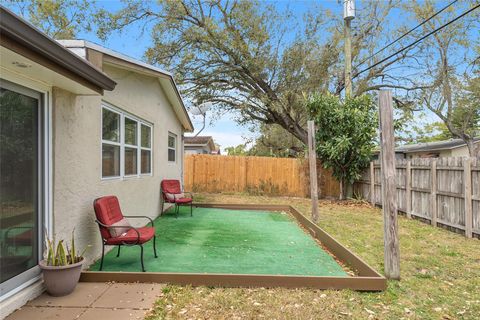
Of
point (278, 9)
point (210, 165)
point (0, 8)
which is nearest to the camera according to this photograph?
point (0, 8)

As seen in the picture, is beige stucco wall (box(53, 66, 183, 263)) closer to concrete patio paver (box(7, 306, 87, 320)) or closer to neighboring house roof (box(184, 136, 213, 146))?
concrete patio paver (box(7, 306, 87, 320))

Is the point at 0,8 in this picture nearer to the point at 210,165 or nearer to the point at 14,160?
the point at 14,160

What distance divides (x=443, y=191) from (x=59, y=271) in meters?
7.85

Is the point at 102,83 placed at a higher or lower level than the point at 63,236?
higher

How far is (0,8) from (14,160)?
5.77 ft

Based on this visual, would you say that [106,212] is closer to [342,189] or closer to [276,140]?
[342,189]

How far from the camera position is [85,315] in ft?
10.00

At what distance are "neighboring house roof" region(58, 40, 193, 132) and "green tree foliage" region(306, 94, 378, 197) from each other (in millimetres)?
5110

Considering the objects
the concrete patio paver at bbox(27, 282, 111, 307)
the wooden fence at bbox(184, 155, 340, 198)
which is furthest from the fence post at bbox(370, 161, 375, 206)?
the concrete patio paver at bbox(27, 282, 111, 307)

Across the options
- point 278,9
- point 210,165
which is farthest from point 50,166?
point 278,9

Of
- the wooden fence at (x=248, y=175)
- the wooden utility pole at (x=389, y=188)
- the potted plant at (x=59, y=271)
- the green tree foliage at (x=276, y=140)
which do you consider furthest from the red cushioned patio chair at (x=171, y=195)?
the green tree foliage at (x=276, y=140)

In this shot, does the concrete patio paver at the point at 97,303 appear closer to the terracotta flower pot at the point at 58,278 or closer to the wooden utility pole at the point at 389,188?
the terracotta flower pot at the point at 58,278

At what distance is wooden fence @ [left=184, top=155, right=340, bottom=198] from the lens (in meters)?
14.4

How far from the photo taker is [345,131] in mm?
12070
